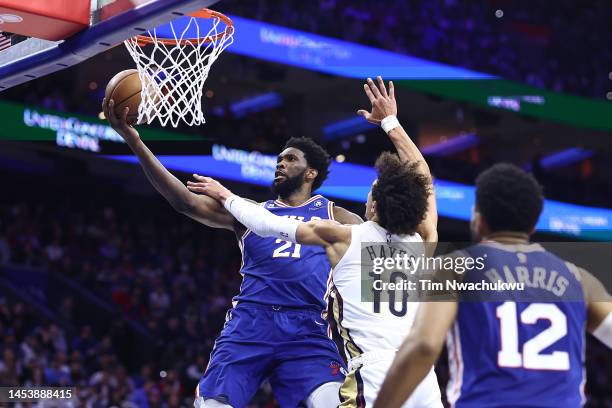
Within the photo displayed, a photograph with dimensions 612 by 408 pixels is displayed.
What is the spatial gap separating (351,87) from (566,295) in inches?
732

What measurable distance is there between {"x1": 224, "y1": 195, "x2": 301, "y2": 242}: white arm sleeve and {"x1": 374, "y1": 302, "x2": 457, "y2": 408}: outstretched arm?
1373 millimetres

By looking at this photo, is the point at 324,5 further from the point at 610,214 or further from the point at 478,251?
the point at 478,251

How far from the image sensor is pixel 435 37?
68.5ft

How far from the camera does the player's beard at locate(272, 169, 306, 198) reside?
5520 millimetres

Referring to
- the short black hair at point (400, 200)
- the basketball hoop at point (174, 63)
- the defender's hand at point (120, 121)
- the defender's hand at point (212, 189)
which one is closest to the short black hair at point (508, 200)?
the short black hair at point (400, 200)

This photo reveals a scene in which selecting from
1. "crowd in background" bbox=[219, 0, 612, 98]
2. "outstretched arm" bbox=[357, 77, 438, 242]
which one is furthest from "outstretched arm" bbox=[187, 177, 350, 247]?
"crowd in background" bbox=[219, 0, 612, 98]

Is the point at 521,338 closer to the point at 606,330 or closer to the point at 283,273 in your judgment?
Result: the point at 606,330

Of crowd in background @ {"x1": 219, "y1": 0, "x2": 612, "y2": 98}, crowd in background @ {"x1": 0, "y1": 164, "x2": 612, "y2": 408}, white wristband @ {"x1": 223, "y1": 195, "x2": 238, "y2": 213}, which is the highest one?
crowd in background @ {"x1": 219, "y1": 0, "x2": 612, "y2": 98}

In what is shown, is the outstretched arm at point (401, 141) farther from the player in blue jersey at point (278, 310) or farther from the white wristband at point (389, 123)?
the player in blue jersey at point (278, 310)

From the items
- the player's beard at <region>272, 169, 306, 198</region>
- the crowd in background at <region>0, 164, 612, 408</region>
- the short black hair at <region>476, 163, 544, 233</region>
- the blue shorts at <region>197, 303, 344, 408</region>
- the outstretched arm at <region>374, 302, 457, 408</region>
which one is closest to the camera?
the outstretched arm at <region>374, 302, 457, 408</region>

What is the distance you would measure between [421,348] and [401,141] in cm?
242

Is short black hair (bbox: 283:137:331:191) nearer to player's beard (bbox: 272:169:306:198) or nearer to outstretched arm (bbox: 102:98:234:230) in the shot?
player's beard (bbox: 272:169:306:198)

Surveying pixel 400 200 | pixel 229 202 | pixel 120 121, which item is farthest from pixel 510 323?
pixel 120 121

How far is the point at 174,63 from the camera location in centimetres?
556
